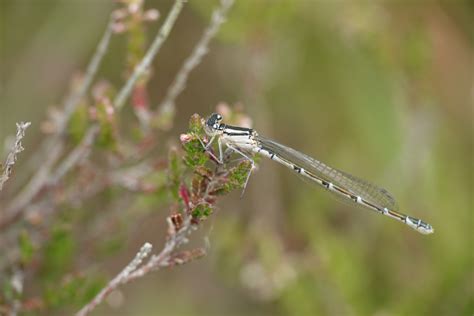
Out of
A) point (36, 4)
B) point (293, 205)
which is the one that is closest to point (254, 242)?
point (293, 205)

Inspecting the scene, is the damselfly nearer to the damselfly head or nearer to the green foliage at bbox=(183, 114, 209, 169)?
the damselfly head

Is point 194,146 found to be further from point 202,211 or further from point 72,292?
point 72,292

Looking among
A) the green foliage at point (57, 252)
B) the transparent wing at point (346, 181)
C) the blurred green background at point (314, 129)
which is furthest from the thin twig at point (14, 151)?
the blurred green background at point (314, 129)

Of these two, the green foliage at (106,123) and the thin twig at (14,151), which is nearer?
the thin twig at (14,151)

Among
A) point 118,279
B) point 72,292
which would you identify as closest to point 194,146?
point 118,279

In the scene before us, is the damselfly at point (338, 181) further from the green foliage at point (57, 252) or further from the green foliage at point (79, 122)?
the green foliage at point (57, 252)

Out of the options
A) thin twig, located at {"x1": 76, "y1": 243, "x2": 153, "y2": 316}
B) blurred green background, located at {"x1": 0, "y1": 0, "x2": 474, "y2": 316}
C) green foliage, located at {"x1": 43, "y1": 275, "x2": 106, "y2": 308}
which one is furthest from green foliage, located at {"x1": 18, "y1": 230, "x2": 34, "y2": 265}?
blurred green background, located at {"x1": 0, "y1": 0, "x2": 474, "y2": 316}
